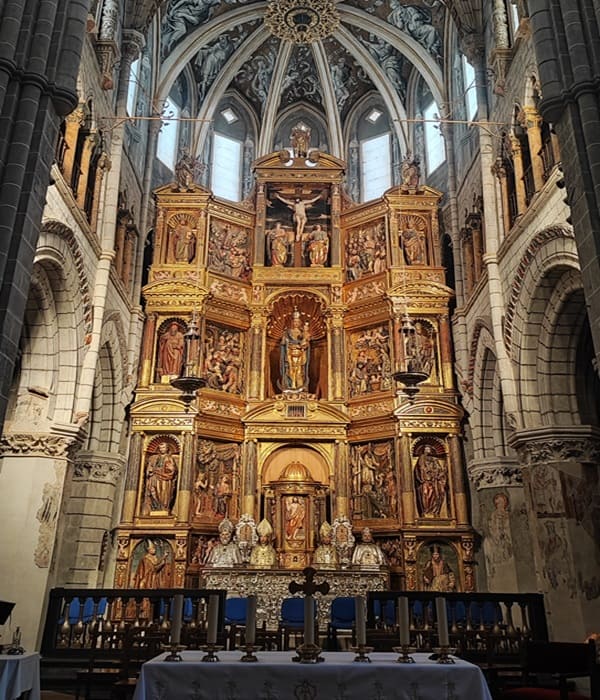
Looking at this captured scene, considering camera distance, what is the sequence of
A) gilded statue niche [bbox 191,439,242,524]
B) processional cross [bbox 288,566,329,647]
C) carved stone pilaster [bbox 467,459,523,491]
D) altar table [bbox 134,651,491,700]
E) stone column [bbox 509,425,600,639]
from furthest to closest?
1. gilded statue niche [bbox 191,439,242,524]
2. carved stone pilaster [bbox 467,459,523,491]
3. stone column [bbox 509,425,600,639]
4. processional cross [bbox 288,566,329,647]
5. altar table [bbox 134,651,491,700]

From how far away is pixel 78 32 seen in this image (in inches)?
376

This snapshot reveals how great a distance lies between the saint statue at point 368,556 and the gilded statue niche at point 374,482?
4.66 ft

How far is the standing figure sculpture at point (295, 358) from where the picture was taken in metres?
19.3

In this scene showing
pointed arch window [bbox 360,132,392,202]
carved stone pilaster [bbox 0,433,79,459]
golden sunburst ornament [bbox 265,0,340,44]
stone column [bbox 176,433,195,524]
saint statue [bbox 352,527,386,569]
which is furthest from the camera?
pointed arch window [bbox 360,132,392,202]

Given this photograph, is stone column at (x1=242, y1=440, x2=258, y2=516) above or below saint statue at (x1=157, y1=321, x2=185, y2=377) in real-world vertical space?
below

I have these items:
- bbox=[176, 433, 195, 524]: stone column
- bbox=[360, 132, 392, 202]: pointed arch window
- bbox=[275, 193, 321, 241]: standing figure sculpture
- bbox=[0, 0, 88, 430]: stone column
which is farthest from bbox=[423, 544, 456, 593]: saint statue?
bbox=[360, 132, 392, 202]: pointed arch window

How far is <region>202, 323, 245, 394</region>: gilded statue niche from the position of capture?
19.2 m

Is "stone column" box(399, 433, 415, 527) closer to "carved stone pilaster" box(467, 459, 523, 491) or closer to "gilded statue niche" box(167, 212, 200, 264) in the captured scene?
"carved stone pilaster" box(467, 459, 523, 491)

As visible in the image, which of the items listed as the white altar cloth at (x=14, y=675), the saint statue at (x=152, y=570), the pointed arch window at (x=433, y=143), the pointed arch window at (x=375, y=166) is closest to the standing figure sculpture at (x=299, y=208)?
the pointed arch window at (x=375, y=166)

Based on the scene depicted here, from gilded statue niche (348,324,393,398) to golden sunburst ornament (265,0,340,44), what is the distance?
9.16 metres

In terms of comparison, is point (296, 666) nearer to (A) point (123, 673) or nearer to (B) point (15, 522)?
(A) point (123, 673)

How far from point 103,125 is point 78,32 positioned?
7225 mm

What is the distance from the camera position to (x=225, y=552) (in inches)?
615

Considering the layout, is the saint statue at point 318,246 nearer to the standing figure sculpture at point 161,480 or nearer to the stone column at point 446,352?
the stone column at point 446,352
